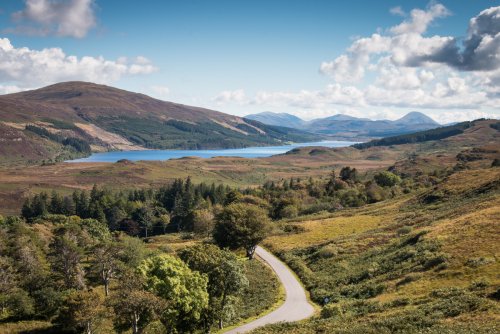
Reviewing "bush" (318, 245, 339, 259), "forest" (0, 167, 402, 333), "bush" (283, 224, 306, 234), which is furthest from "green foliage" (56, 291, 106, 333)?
"bush" (283, 224, 306, 234)

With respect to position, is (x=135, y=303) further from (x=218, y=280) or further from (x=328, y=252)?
(x=328, y=252)

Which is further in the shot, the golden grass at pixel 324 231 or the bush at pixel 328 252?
the golden grass at pixel 324 231

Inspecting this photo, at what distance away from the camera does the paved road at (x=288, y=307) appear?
46.2m

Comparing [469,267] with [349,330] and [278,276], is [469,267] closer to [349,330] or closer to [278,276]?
[349,330]

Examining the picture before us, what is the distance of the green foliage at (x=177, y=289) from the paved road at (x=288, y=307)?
4.45 m

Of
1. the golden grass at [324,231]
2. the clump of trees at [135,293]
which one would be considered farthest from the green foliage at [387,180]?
the clump of trees at [135,293]

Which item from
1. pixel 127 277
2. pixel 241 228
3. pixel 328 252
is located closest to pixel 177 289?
pixel 127 277

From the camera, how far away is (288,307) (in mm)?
52062

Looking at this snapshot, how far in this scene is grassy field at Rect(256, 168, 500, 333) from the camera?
3291 cm

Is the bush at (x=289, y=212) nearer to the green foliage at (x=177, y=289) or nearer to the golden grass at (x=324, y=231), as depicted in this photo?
the golden grass at (x=324, y=231)

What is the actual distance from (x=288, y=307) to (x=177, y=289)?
15.6 m

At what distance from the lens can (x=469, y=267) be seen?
45.0m

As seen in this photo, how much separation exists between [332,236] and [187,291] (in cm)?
5766

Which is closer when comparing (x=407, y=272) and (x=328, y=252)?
(x=407, y=272)
